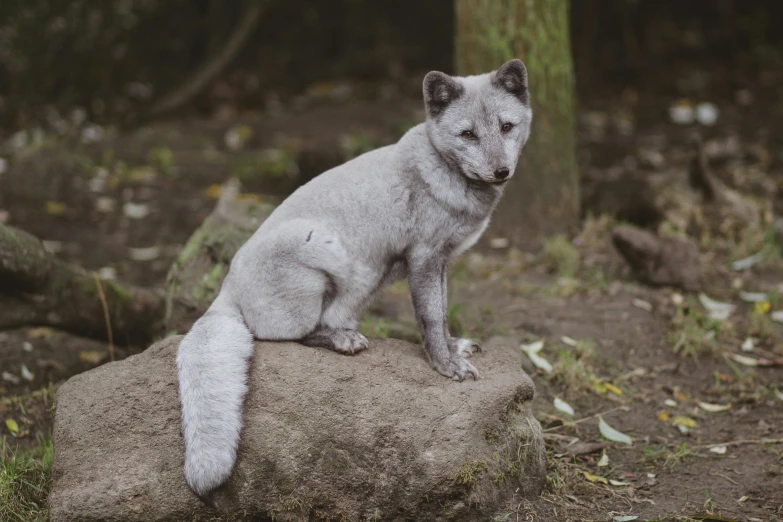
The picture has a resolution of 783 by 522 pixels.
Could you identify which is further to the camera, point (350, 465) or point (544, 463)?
point (544, 463)

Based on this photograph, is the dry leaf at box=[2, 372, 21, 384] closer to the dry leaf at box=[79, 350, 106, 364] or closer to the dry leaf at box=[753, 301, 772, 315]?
the dry leaf at box=[79, 350, 106, 364]

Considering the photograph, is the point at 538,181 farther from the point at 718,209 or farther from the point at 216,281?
the point at 216,281

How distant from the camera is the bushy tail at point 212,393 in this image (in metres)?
3.81

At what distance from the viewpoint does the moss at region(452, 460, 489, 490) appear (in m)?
3.91

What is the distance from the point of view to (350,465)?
399cm

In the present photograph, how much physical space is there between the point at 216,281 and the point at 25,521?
A: 1964mm

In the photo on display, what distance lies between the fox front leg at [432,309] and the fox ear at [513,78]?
0.93m

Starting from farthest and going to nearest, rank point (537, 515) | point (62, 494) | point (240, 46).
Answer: point (240, 46), point (537, 515), point (62, 494)

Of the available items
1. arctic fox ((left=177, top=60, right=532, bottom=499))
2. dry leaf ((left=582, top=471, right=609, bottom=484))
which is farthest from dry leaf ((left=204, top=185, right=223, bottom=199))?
dry leaf ((left=582, top=471, right=609, bottom=484))

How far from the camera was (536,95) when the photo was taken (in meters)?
7.18

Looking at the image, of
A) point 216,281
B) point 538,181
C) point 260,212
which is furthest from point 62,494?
point 538,181

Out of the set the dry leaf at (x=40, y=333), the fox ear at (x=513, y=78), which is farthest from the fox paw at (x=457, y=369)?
the dry leaf at (x=40, y=333)

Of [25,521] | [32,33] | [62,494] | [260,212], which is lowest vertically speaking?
[25,521]

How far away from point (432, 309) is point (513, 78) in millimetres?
1237
